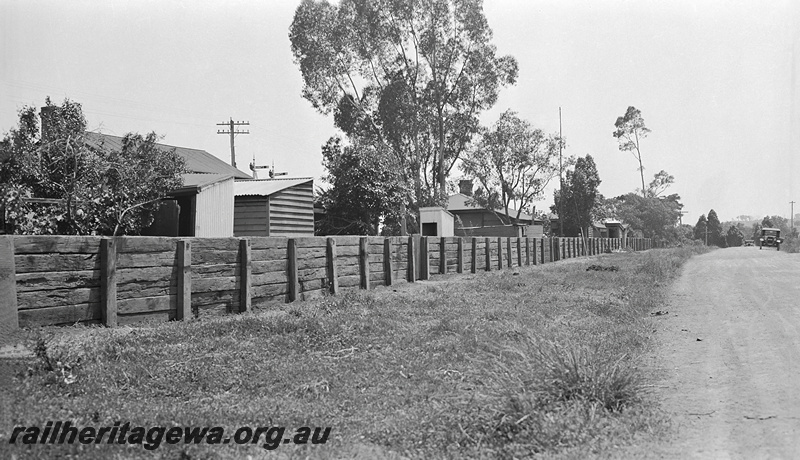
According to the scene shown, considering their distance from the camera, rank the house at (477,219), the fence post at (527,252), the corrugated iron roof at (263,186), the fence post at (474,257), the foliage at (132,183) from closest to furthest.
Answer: the foliage at (132,183) → the fence post at (474,257) → the corrugated iron roof at (263,186) → the fence post at (527,252) → the house at (477,219)

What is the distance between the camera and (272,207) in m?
22.4

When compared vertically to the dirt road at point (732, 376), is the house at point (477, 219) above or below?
above

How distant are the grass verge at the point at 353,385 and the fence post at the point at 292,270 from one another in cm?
193

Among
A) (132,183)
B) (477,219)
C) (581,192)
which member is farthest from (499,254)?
(581,192)

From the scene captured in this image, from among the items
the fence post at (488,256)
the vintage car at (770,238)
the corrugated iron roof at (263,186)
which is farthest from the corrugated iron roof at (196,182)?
the vintage car at (770,238)

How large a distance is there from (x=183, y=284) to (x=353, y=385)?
13.1 ft

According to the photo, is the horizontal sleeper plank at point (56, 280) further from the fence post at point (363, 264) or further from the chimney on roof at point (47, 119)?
the chimney on roof at point (47, 119)

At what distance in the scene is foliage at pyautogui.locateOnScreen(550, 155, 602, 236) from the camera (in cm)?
5708

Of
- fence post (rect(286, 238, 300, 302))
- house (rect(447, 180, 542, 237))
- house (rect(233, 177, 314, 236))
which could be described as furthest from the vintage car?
fence post (rect(286, 238, 300, 302))

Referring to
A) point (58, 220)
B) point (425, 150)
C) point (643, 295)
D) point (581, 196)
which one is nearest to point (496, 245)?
point (643, 295)

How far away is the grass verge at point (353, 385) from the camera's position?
414cm

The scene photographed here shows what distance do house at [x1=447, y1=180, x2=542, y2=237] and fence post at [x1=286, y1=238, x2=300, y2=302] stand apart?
37.8 meters

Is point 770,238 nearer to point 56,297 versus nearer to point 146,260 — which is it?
point 146,260

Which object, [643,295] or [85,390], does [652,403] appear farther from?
[643,295]
